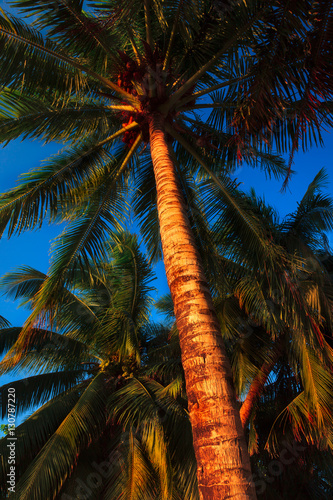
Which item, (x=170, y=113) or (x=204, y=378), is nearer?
(x=204, y=378)

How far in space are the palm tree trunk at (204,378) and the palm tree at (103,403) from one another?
12.3 ft

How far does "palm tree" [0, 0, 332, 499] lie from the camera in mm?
2688

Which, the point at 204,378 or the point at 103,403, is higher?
the point at 103,403

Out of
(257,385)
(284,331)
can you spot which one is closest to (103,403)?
(257,385)

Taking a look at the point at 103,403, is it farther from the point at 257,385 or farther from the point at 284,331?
the point at 284,331

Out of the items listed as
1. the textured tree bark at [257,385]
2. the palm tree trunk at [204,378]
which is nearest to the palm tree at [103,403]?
the textured tree bark at [257,385]

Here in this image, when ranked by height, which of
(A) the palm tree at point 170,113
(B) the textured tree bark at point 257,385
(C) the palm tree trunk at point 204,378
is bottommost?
(C) the palm tree trunk at point 204,378

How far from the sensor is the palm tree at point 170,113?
Result: 2.69 meters

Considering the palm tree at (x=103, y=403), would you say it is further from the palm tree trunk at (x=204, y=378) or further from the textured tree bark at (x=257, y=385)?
the palm tree trunk at (x=204, y=378)

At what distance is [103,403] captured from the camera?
8.03m

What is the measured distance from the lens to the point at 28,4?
4.57 meters

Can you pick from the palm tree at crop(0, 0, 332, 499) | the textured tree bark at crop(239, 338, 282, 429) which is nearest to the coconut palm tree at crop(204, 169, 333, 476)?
the textured tree bark at crop(239, 338, 282, 429)

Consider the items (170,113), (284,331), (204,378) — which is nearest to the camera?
(204,378)

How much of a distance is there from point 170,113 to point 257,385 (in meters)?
6.11
